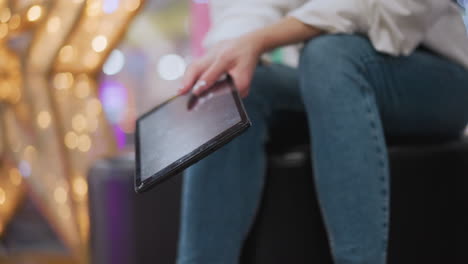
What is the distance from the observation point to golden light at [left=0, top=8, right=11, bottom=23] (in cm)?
121

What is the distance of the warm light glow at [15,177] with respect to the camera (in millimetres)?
1403

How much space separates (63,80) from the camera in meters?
1.47

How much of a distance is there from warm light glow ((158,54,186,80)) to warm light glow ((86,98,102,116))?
0.79 m

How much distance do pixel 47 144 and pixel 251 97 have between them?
98 cm

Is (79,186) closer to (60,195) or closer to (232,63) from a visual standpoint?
(60,195)

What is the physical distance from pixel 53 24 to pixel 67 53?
0.11 meters

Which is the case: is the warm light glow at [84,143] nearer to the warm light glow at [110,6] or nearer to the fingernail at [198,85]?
the warm light glow at [110,6]

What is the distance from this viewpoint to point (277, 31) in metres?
0.53

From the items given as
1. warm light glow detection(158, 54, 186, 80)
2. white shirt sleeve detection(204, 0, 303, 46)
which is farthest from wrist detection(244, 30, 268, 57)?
warm light glow detection(158, 54, 186, 80)

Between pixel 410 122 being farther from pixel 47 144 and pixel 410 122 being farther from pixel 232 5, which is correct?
pixel 47 144

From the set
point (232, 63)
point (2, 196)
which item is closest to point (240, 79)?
point (232, 63)

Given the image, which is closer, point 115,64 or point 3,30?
point 3,30

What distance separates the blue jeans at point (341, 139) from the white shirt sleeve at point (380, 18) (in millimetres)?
16

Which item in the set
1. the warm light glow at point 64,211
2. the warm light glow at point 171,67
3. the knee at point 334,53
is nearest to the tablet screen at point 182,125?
the knee at point 334,53
